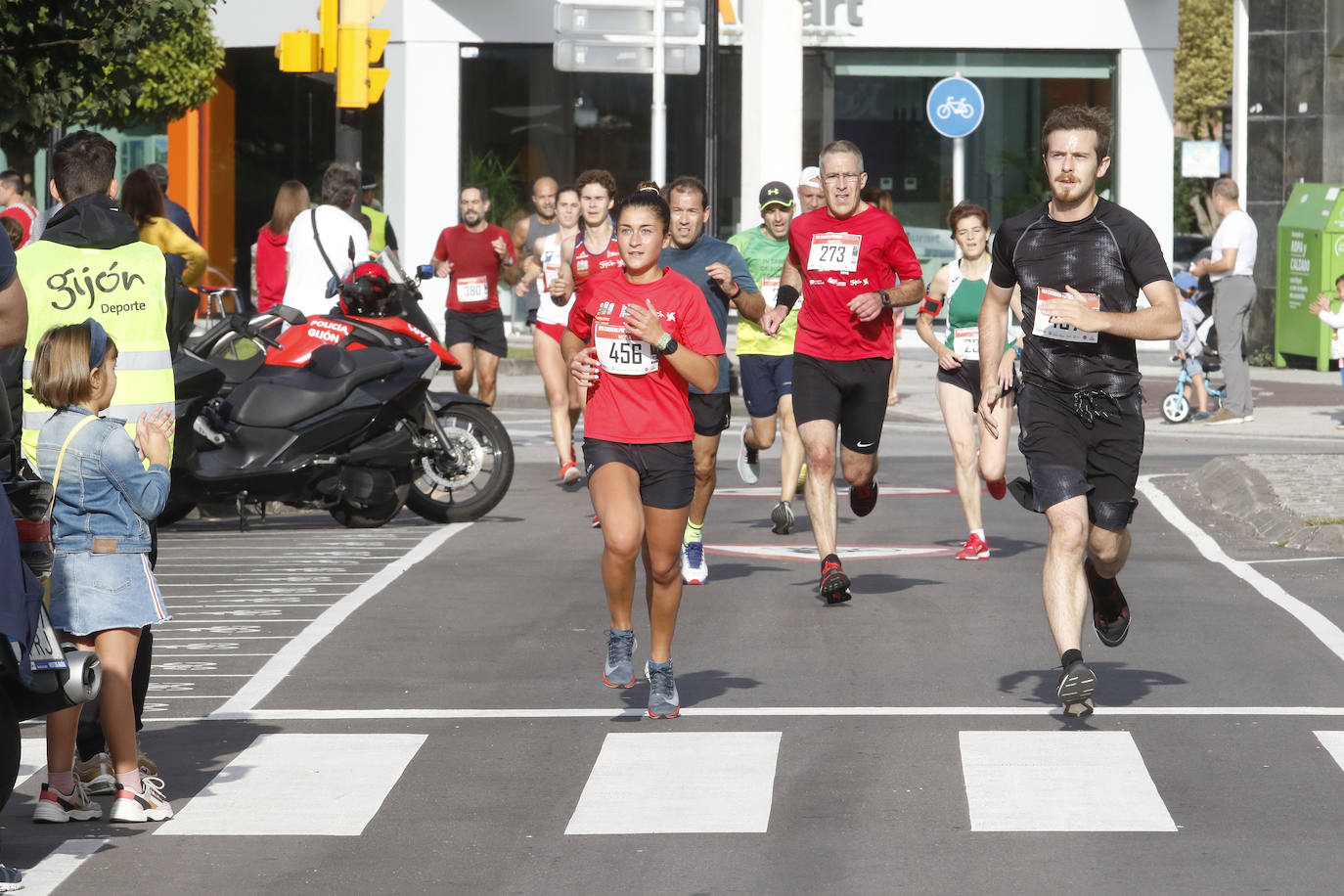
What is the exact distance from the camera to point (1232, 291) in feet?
70.5

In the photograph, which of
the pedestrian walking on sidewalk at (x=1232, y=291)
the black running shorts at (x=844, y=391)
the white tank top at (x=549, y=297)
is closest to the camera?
the black running shorts at (x=844, y=391)

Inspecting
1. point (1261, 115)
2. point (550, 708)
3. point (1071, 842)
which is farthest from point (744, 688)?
point (1261, 115)

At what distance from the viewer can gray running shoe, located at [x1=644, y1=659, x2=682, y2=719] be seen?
26.2 feet

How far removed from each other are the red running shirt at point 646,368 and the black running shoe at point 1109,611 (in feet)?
5.41

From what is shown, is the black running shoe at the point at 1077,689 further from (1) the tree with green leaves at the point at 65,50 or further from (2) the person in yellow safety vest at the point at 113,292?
(1) the tree with green leaves at the point at 65,50

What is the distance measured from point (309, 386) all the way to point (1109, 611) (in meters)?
5.68

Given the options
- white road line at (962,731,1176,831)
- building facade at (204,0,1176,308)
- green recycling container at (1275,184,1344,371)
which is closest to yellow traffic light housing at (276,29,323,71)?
white road line at (962,731,1176,831)

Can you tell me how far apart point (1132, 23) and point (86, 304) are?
2603 cm

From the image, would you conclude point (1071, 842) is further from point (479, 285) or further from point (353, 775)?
point (479, 285)

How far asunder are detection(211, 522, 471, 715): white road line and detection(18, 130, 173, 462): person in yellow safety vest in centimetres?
135

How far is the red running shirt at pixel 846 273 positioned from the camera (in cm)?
1079

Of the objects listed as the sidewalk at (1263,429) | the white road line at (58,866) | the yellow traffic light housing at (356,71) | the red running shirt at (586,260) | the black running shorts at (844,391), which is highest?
the yellow traffic light housing at (356,71)

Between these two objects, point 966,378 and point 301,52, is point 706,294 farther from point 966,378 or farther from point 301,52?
point 301,52

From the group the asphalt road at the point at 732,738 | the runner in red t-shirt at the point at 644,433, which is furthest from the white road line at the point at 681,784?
the runner in red t-shirt at the point at 644,433
